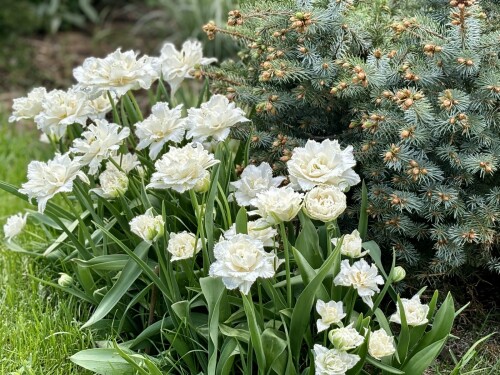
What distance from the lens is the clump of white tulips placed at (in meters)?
1.85

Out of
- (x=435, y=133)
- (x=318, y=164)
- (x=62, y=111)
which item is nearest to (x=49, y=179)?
(x=62, y=111)

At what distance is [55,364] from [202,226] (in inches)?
26.7

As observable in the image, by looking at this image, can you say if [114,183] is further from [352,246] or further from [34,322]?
[352,246]

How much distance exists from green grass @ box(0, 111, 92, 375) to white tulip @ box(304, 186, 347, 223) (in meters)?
0.91

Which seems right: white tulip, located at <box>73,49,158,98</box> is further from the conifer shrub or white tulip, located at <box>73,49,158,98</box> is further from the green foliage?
the green foliage

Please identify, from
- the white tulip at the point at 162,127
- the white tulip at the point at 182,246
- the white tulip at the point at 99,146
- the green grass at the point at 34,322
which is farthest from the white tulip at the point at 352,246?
the green grass at the point at 34,322

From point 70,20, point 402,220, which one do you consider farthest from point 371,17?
point 70,20

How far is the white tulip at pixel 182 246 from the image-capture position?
2.00 metres

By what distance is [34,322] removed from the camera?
244 centimetres

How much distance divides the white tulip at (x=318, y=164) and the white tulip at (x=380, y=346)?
0.41 meters

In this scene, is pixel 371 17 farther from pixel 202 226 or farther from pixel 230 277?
pixel 230 277

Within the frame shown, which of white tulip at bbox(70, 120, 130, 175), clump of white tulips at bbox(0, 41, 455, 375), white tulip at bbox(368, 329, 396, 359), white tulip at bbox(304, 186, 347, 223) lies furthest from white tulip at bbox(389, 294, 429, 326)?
white tulip at bbox(70, 120, 130, 175)

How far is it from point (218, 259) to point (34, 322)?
95 centimetres

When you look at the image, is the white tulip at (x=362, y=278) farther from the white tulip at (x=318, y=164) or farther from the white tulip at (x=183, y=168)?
the white tulip at (x=183, y=168)
